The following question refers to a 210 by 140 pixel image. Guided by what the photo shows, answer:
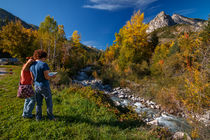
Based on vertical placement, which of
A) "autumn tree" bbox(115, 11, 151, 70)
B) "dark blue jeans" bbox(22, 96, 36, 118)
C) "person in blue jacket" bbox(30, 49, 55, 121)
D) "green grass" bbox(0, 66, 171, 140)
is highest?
"autumn tree" bbox(115, 11, 151, 70)

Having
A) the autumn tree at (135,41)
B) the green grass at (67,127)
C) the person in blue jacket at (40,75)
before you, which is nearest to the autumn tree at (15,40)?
the green grass at (67,127)

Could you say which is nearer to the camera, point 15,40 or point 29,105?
point 29,105

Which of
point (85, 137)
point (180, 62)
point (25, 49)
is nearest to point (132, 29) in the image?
point (180, 62)

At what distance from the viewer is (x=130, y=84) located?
11391 millimetres

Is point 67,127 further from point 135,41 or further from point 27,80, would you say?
point 135,41

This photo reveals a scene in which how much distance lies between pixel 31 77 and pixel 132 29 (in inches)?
476

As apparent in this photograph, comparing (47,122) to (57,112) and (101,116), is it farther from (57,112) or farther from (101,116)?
(101,116)

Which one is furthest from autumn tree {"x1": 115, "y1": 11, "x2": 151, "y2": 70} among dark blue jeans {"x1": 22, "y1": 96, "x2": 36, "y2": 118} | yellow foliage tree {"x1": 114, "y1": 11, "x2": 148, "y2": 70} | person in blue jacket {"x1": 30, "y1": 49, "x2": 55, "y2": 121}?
dark blue jeans {"x1": 22, "y1": 96, "x2": 36, "y2": 118}

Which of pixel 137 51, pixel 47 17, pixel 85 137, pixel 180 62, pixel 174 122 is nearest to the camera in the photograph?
pixel 85 137

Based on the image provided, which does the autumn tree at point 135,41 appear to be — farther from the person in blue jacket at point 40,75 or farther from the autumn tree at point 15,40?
the autumn tree at point 15,40

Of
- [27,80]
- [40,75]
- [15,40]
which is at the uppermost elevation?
[15,40]

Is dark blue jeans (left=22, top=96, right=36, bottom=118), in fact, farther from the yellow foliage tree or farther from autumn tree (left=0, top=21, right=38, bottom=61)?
autumn tree (left=0, top=21, right=38, bottom=61)

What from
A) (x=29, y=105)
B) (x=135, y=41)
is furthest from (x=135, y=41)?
(x=29, y=105)

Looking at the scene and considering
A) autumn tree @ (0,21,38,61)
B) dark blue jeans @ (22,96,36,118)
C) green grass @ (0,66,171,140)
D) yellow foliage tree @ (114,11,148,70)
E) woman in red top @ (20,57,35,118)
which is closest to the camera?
green grass @ (0,66,171,140)
